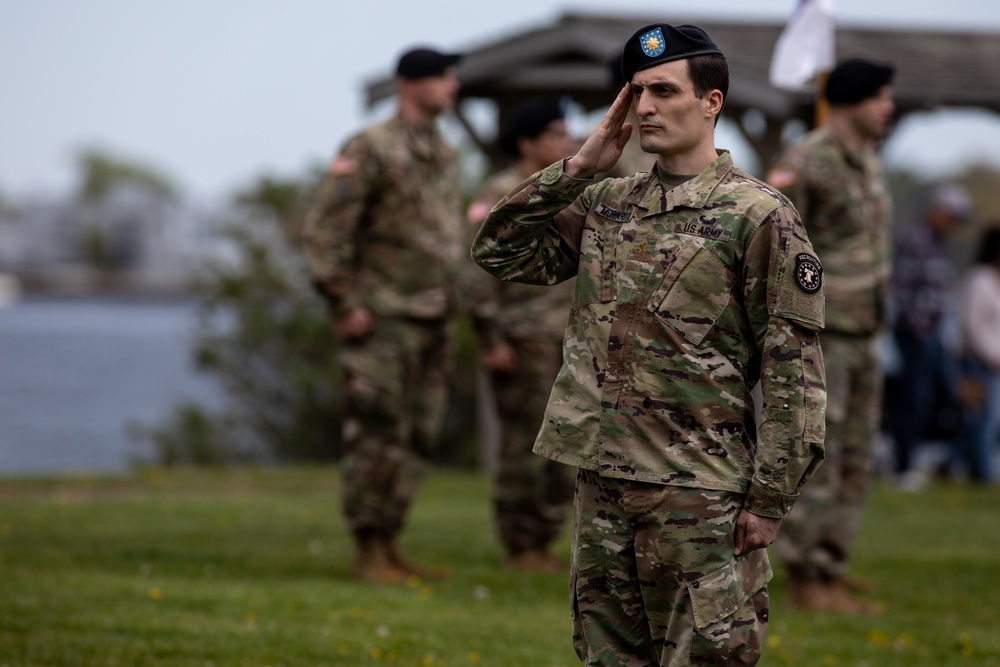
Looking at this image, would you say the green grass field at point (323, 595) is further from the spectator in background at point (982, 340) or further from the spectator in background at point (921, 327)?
the spectator in background at point (982, 340)

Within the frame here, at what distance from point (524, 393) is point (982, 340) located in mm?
6837

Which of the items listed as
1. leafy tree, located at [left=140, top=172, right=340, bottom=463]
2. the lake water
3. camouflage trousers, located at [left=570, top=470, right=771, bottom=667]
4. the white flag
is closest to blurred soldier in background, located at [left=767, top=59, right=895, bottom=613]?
the white flag

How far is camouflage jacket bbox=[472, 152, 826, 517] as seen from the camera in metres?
3.76

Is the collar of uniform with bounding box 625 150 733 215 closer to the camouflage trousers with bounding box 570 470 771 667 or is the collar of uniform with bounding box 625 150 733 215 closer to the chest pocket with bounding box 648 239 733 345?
the chest pocket with bounding box 648 239 733 345

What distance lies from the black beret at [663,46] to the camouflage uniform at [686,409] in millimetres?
320

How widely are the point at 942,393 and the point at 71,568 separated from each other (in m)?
8.68

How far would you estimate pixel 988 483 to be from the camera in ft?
45.1

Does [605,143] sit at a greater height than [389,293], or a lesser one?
greater

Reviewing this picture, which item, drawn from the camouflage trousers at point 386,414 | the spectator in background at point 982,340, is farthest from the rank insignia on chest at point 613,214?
the spectator in background at point 982,340

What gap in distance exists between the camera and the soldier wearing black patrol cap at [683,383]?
378 centimetres

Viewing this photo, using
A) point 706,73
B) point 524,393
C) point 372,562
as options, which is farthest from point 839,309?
point 706,73

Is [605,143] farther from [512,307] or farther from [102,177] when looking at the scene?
[102,177]

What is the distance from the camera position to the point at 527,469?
329 inches

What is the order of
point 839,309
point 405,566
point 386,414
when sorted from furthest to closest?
point 405,566
point 386,414
point 839,309
